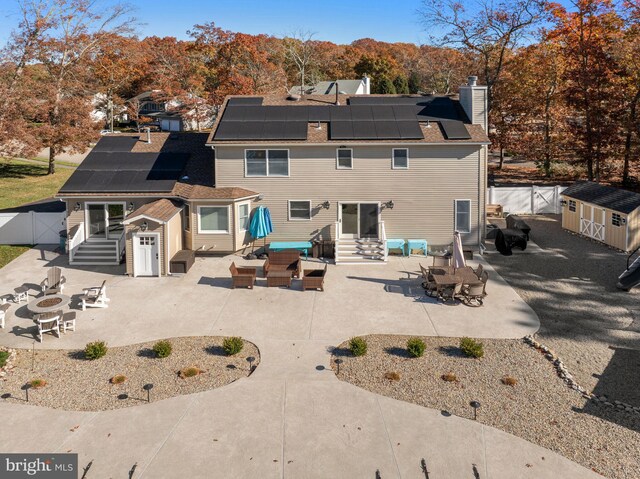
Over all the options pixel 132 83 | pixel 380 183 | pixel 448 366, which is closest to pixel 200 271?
pixel 380 183

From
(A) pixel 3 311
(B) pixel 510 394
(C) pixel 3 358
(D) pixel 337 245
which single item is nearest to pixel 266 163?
(D) pixel 337 245

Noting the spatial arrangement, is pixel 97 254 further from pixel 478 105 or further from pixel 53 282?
pixel 478 105

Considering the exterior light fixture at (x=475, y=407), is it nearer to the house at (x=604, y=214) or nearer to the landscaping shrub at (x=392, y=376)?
the landscaping shrub at (x=392, y=376)

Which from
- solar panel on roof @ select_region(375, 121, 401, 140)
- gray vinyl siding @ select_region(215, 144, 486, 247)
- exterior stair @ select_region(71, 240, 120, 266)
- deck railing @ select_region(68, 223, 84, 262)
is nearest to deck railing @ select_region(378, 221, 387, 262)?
gray vinyl siding @ select_region(215, 144, 486, 247)

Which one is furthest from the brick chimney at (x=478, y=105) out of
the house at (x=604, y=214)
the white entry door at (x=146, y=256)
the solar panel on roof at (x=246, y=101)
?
the white entry door at (x=146, y=256)

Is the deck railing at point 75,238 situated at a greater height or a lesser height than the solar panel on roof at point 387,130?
lesser
